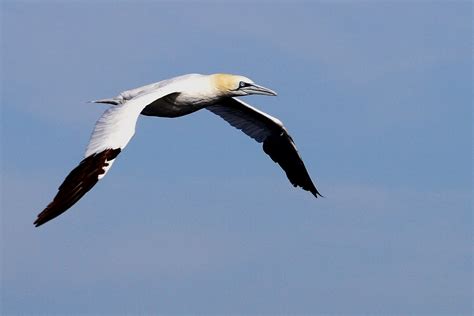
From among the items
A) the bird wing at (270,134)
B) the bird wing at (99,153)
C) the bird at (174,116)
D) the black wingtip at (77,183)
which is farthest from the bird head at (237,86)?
the black wingtip at (77,183)

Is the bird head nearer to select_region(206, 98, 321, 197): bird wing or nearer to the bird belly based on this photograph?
the bird belly

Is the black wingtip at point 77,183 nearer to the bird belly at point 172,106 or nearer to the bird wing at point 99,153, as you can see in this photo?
the bird wing at point 99,153

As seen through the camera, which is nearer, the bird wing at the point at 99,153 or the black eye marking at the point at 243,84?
the bird wing at the point at 99,153

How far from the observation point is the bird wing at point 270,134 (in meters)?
26.2

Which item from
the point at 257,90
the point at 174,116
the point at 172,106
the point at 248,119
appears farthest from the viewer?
the point at 248,119

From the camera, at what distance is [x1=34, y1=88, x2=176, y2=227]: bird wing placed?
17484 mm

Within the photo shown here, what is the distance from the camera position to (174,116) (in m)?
22.5

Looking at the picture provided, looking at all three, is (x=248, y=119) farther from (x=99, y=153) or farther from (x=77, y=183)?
(x=77, y=183)

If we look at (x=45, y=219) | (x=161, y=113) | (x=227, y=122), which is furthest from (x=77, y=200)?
(x=227, y=122)

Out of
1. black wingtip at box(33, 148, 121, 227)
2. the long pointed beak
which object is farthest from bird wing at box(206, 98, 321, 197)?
black wingtip at box(33, 148, 121, 227)

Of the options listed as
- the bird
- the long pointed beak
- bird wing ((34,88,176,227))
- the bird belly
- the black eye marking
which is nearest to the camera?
bird wing ((34,88,176,227))

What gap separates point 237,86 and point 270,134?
159 inches

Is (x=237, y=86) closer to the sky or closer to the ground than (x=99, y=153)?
closer to the sky

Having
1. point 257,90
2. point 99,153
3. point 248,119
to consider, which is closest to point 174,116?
point 257,90
